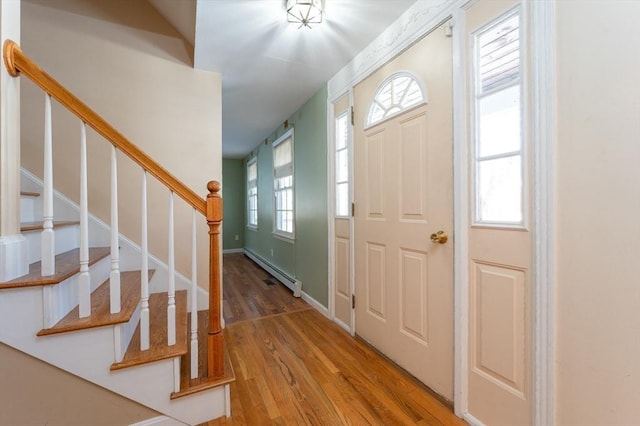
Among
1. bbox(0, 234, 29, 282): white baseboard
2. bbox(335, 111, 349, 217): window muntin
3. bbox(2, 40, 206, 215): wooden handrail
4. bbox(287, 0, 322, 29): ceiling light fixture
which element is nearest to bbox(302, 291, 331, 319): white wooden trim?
bbox(335, 111, 349, 217): window muntin

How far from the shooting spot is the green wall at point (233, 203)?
6.61 metres

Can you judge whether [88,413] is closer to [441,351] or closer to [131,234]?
[131,234]

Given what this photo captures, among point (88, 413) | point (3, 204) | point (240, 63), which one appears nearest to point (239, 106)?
point (240, 63)

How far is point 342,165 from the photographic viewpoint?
8.17 ft

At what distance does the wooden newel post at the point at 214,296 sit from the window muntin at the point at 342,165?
49.8 inches

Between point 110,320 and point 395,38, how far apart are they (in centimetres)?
227

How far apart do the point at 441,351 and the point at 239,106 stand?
3.23m

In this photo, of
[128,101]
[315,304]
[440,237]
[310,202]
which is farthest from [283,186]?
[440,237]

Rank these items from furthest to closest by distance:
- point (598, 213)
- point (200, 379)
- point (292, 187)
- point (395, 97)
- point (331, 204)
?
point (292, 187), point (331, 204), point (395, 97), point (200, 379), point (598, 213)

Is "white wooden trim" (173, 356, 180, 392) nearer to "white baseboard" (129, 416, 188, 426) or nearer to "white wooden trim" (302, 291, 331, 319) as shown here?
"white baseboard" (129, 416, 188, 426)

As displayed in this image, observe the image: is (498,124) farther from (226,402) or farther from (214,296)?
(226,402)

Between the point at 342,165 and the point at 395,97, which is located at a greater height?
the point at 395,97

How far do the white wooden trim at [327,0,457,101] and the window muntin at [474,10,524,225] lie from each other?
34 cm

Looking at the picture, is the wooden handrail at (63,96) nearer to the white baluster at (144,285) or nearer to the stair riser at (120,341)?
the white baluster at (144,285)
